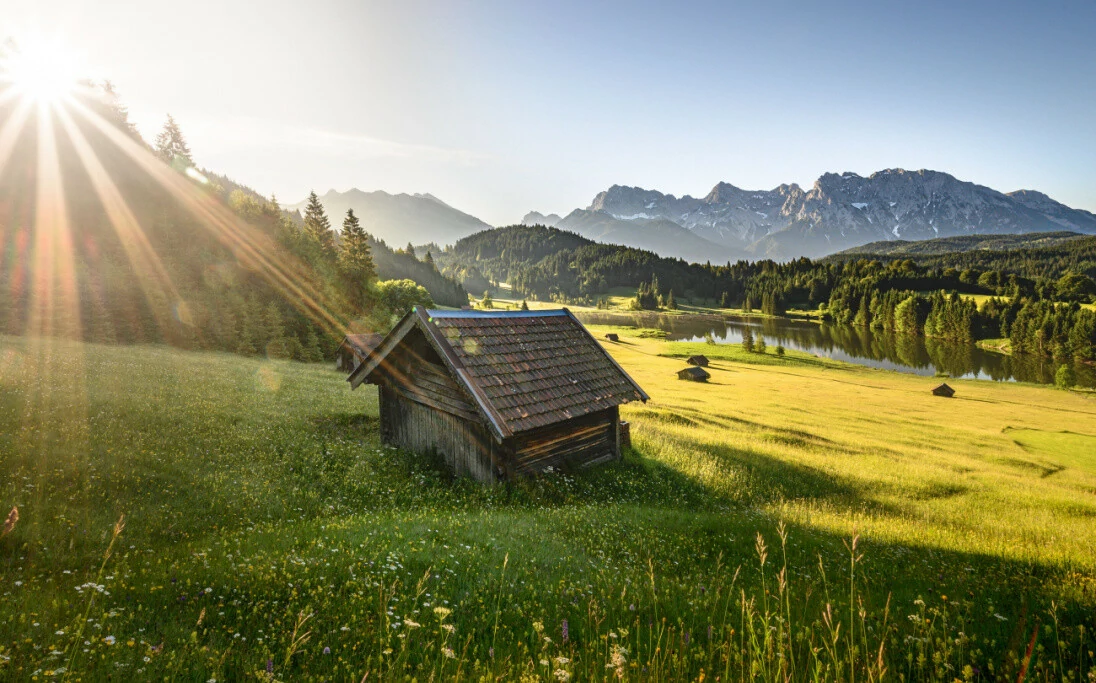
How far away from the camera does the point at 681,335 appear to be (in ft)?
452

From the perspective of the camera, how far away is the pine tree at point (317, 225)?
7783cm

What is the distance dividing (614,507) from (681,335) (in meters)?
132

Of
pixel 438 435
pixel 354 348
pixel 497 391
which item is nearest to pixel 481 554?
pixel 497 391

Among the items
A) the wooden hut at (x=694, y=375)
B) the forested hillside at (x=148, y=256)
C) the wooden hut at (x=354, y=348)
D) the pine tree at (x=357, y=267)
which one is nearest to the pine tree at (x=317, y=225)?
the forested hillside at (x=148, y=256)

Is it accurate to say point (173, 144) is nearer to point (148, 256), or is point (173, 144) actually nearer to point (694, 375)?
point (148, 256)

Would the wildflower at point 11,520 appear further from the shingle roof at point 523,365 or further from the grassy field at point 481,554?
the shingle roof at point 523,365

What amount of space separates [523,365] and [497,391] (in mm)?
1727

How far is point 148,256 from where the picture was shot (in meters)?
56.3

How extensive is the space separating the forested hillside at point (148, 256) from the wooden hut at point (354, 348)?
27.1 feet

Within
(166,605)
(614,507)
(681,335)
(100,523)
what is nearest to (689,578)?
(614,507)

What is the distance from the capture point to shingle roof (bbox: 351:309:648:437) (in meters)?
12.5

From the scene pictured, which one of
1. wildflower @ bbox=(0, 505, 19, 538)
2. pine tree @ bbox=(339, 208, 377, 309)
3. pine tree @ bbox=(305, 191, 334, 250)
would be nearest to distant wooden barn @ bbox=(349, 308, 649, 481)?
wildflower @ bbox=(0, 505, 19, 538)

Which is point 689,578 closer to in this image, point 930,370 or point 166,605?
point 166,605

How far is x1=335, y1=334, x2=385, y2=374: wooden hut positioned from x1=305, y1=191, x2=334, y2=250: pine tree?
37.1 meters
